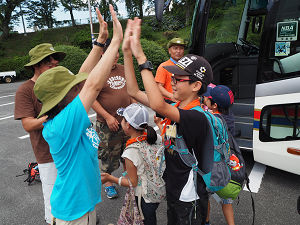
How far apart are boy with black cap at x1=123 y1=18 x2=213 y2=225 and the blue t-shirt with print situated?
480mm

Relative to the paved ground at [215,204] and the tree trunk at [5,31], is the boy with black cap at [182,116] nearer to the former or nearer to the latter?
the paved ground at [215,204]

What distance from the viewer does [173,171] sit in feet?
5.52

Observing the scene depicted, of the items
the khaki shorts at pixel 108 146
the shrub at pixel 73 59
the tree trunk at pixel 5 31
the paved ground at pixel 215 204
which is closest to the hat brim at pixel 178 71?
the khaki shorts at pixel 108 146

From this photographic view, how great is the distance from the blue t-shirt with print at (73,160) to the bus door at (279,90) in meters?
2.54

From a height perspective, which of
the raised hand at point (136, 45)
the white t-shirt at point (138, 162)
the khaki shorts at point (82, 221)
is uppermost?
the raised hand at point (136, 45)

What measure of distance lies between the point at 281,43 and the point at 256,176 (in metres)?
2.02

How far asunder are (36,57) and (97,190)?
1.44m

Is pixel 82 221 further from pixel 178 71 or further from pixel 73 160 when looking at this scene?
pixel 178 71

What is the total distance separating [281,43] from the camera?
3.23 meters

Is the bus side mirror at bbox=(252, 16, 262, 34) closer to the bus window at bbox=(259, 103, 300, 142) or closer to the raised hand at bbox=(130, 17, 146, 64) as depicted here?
the bus window at bbox=(259, 103, 300, 142)

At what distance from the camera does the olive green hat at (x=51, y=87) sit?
147 cm

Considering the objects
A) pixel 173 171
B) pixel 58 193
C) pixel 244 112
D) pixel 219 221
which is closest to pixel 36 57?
pixel 58 193

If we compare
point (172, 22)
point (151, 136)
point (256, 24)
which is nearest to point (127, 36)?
point (151, 136)

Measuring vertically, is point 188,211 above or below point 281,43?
below
